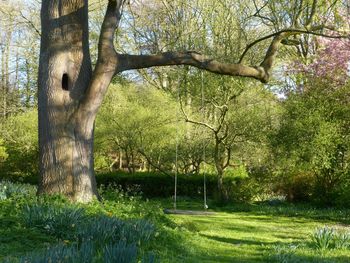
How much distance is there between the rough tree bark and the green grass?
624 millimetres

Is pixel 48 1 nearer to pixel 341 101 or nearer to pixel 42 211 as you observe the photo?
pixel 42 211

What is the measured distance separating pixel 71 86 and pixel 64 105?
400 millimetres

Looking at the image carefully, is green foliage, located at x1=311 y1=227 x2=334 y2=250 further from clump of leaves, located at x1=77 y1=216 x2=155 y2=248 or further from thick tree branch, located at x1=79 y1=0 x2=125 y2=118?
thick tree branch, located at x1=79 y1=0 x2=125 y2=118

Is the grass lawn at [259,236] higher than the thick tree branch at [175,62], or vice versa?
the thick tree branch at [175,62]

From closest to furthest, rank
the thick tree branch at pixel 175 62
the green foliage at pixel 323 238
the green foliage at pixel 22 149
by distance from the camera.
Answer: the green foliage at pixel 323 238
the thick tree branch at pixel 175 62
the green foliage at pixel 22 149

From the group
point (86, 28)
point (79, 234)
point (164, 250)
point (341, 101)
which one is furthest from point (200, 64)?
point (341, 101)

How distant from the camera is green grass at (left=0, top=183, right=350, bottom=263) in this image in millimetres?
5488

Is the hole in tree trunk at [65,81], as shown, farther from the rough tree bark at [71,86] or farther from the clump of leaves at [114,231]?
the clump of leaves at [114,231]

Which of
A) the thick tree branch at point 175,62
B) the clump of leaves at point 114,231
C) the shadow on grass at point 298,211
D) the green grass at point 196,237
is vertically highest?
the thick tree branch at point 175,62

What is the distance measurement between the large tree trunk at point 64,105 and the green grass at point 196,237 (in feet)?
1.79

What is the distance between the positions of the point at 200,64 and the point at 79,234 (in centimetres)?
477

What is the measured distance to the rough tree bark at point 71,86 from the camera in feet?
26.5

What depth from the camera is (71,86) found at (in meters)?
8.41

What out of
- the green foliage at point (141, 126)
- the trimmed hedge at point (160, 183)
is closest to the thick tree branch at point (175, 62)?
the trimmed hedge at point (160, 183)
